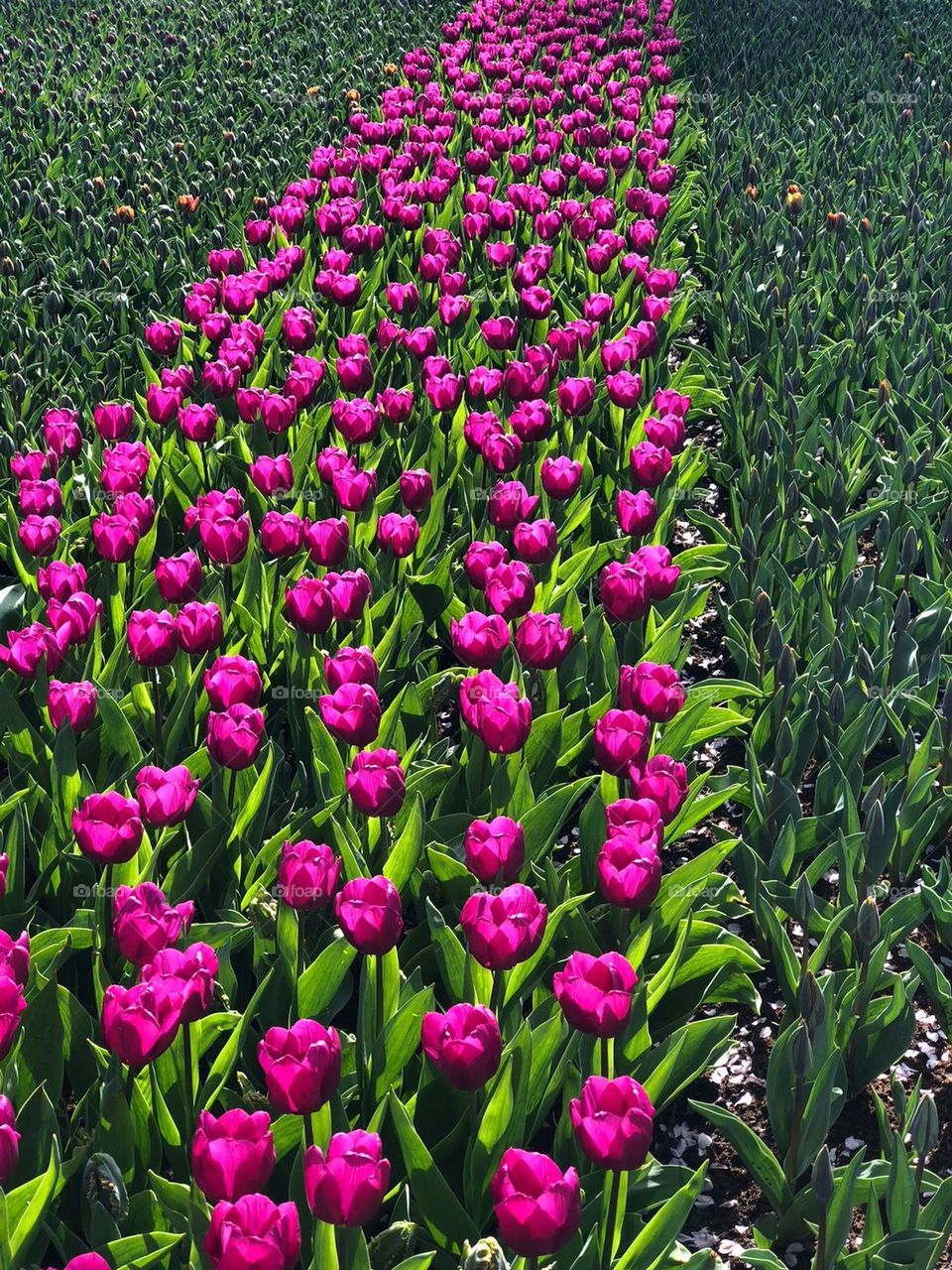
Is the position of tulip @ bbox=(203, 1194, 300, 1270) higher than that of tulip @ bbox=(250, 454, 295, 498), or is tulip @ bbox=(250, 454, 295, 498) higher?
tulip @ bbox=(250, 454, 295, 498)

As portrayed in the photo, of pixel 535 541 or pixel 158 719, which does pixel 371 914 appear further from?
pixel 535 541

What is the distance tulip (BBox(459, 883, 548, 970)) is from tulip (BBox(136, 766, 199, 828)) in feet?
1.68

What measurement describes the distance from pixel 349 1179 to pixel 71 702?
3.67 ft

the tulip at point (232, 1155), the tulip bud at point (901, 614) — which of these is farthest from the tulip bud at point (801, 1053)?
the tulip bud at point (901, 614)

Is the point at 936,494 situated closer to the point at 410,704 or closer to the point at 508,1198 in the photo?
the point at 410,704

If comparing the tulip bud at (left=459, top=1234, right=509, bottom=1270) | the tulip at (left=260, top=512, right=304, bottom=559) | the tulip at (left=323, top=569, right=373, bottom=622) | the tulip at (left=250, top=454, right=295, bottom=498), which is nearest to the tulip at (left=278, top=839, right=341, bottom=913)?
the tulip bud at (left=459, top=1234, right=509, bottom=1270)

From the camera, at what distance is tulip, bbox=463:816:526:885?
5.76ft

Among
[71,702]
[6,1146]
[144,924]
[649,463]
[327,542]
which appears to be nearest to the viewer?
[6,1146]

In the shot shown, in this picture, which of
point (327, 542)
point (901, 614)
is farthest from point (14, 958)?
point (901, 614)

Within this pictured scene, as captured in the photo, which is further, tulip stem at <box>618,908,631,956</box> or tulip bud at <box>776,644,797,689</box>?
tulip bud at <box>776,644,797,689</box>

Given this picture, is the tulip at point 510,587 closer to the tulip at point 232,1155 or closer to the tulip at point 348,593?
the tulip at point 348,593

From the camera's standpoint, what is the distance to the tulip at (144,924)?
156 cm

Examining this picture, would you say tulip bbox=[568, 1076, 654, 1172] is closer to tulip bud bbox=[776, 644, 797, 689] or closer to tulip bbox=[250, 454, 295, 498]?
tulip bud bbox=[776, 644, 797, 689]

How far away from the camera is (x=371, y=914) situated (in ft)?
5.29
